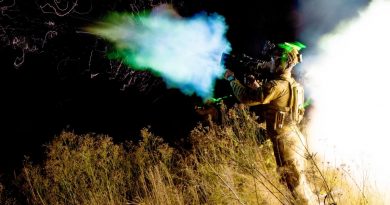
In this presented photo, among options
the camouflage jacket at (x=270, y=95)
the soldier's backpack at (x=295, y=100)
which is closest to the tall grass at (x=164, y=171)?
the camouflage jacket at (x=270, y=95)

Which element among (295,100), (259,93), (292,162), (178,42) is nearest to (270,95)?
(259,93)

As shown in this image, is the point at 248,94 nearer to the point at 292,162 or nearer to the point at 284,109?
the point at 284,109

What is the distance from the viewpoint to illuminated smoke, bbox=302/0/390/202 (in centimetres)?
523

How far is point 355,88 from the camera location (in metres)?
5.66

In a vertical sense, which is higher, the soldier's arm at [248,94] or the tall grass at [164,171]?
the soldier's arm at [248,94]

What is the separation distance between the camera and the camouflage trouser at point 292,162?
153 inches

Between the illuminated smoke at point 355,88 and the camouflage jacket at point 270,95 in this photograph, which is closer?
the camouflage jacket at point 270,95

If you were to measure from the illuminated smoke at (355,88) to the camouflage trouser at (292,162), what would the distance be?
1.20 metres

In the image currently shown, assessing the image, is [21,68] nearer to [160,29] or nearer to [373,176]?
[160,29]

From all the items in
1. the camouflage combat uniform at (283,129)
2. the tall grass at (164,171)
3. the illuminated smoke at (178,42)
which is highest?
the illuminated smoke at (178,42)

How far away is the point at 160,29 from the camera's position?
6.76 metres

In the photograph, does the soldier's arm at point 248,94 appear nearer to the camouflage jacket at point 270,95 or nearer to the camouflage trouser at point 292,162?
the camouflage jacket at point 270,95

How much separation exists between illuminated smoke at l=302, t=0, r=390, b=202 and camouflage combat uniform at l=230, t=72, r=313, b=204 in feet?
4.04

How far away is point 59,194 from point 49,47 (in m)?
7.25
